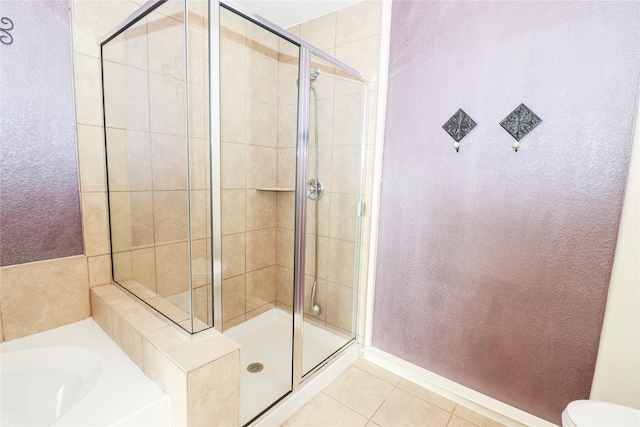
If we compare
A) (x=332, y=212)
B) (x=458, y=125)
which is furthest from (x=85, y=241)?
(x=458, y=125)

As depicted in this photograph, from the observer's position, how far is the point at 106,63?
1.28m

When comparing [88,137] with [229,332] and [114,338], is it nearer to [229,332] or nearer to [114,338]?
[114,338]

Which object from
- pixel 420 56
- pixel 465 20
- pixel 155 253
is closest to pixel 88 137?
pixel 155 253

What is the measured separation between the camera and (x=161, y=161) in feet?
3.95

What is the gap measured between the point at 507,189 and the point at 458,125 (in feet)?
1.24

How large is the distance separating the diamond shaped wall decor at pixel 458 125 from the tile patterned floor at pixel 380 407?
4.37 feet

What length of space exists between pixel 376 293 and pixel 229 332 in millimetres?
901

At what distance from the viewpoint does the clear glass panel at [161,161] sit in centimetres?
103

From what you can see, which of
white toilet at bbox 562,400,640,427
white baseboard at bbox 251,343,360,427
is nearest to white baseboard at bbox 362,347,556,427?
white baseboard at bbox 251,343,360,427

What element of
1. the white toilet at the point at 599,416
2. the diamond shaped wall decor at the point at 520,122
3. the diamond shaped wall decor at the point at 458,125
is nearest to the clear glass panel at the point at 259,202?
the diamond shaped wall decor at the point at 458,125

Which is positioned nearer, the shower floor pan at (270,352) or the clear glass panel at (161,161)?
the clear glass panel at (161,161)

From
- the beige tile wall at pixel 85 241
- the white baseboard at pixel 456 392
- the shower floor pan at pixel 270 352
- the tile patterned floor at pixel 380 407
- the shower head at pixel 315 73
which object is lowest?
the tile patterned floor at pixel 380 407

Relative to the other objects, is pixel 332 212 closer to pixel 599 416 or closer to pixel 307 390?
pixel 307 390

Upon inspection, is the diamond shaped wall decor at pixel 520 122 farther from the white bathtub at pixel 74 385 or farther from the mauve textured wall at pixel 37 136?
the mauve textured wall at pixel 37 136
